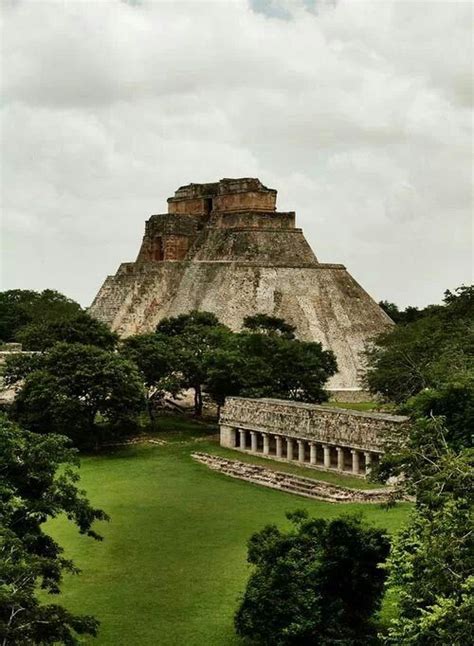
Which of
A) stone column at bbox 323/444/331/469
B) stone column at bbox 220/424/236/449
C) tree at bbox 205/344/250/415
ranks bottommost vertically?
stone column at bbox 323/444/331/469

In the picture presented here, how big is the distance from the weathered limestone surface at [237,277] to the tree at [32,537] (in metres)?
28.6

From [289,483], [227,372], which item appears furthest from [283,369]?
[289,483]

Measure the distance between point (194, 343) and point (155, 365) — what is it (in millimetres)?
3308

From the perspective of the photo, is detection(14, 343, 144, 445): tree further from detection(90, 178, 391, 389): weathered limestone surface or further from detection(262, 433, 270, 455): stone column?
detection(90, 178, 391, 389): weathered limestone surface

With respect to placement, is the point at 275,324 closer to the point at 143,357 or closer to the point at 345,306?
the point at 345,306

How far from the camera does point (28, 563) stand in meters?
12.4

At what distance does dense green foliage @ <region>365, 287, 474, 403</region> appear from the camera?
29752 millimetres

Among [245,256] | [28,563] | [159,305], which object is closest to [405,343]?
[245,256]

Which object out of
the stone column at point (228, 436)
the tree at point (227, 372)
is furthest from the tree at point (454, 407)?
the tree at point (227, 372)

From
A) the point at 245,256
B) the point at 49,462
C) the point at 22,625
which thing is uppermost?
the point at 245,256

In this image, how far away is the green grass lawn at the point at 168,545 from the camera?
16.4 m

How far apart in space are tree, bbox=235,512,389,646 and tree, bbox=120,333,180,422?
1987cm

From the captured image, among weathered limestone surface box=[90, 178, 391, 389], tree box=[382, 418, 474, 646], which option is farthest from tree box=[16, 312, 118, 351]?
tree box=[382, 418, 474, 646]

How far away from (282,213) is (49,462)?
38257 millimetres
